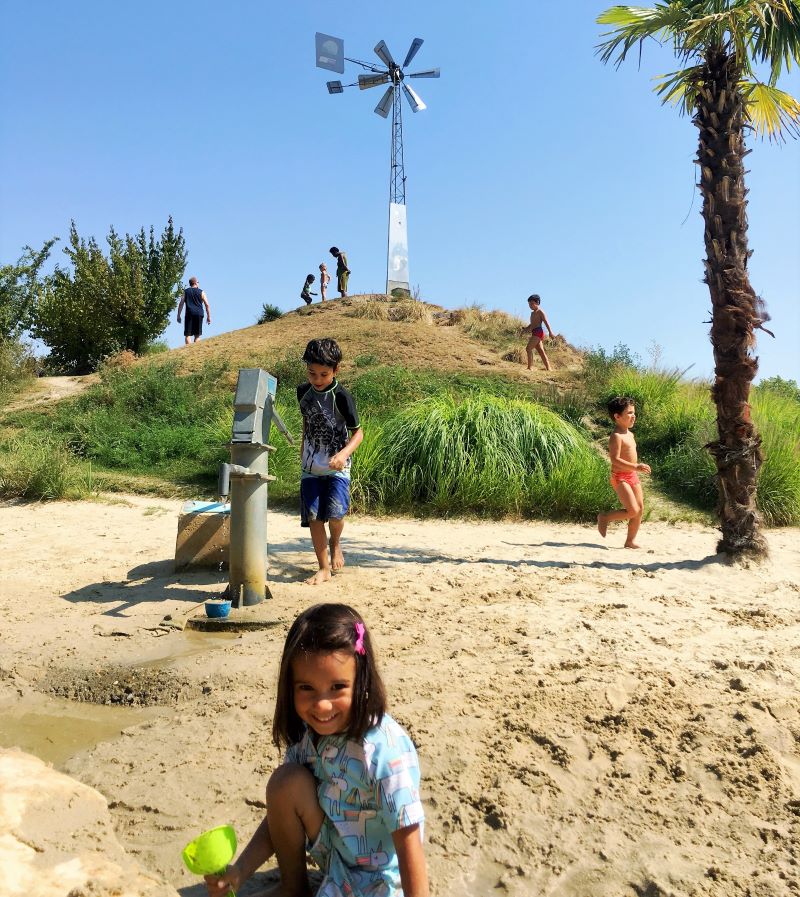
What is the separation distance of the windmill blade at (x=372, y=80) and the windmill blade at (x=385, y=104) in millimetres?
739

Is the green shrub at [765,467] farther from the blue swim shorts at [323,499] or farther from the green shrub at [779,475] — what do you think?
the blue swim shorts at [323,499]

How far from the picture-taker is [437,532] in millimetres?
7285

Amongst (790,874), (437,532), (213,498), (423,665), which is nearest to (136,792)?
(423,665)

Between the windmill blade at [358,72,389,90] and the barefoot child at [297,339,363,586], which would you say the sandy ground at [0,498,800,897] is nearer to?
the barefoot child at [297,339,363,586]

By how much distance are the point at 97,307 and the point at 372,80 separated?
11.3 metres

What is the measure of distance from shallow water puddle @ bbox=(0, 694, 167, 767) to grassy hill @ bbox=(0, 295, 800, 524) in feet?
16.9

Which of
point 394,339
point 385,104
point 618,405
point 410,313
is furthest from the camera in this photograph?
point 385,104

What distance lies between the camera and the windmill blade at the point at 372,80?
24156 mm

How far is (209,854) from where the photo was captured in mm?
1781

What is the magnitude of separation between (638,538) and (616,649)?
12.8 feet

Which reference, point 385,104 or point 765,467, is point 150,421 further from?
point 385,104

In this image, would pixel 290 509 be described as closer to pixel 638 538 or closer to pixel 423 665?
pixel 638 538

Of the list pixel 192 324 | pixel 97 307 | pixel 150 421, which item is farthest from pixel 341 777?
pixel 97 307

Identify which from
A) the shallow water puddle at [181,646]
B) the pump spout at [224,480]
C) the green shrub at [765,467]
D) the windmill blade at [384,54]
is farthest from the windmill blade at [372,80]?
the shallow water puddle at [181,646]
